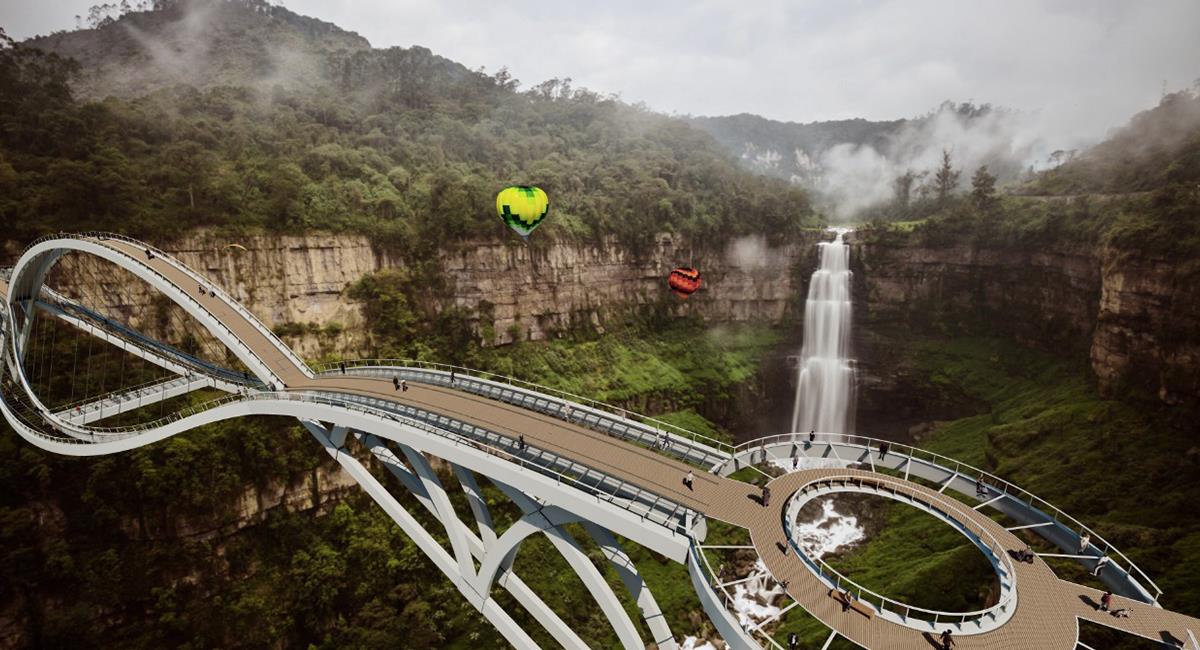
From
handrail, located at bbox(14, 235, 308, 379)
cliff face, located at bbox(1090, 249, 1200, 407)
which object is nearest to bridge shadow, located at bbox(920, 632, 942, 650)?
handrail, located at bbox(14, 235, 308, 379)

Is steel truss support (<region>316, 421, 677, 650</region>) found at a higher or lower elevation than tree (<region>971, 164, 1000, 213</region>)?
lower

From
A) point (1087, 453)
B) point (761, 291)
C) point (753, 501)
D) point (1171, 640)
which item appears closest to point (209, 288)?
point (753, 501)

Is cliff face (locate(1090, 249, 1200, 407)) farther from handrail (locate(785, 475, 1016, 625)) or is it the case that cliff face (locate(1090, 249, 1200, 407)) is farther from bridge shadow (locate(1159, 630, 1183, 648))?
handrail (locate(785, 475, 1016, 625))

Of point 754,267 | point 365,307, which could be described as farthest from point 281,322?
point 754,267

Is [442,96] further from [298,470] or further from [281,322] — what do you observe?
[298,470]

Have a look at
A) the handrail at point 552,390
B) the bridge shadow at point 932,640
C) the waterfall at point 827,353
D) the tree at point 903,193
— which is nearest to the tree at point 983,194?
the waterfall at point 827,353

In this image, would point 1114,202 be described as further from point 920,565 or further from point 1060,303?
point 920,565
